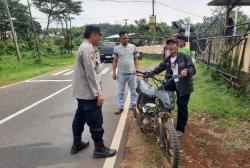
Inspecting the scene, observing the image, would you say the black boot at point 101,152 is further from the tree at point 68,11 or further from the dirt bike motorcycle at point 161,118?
the tree at point 68,11

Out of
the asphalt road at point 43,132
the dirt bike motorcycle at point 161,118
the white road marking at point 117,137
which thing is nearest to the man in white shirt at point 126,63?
the white road marking at point 117,137

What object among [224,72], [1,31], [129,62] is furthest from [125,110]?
[1,31]

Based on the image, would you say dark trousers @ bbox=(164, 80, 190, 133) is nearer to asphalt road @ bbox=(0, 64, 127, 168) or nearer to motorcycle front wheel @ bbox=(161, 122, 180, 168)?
asphalt road @ bbox=(0, 64, 127, 168)

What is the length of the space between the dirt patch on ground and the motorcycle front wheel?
0.20 meters

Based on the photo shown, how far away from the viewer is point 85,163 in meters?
5.11

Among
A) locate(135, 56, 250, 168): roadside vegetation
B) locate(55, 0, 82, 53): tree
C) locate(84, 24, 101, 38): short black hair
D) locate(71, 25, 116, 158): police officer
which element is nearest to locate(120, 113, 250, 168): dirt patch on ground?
locate(135, 56, 250, 168): roadside vegetation

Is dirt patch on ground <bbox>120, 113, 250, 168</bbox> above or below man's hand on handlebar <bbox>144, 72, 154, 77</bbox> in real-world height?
below

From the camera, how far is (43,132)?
22.4 feet

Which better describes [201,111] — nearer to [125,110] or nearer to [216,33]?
[125,110]

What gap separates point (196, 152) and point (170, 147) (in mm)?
1024

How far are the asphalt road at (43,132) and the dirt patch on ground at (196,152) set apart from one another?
218 mm

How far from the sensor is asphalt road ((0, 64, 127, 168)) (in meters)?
5.24

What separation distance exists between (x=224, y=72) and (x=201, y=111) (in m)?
3.15

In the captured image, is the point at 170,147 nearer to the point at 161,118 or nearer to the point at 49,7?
the point at 161,118
